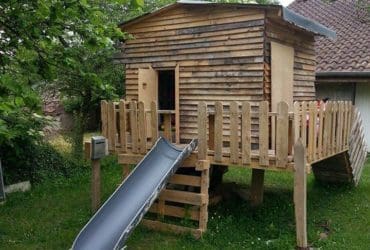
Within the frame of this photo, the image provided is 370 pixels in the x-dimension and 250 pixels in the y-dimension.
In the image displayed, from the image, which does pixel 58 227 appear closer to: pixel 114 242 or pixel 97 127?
pixel 114 242

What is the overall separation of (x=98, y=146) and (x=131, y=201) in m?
1.46

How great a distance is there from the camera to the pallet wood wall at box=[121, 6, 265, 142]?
24.5 ft

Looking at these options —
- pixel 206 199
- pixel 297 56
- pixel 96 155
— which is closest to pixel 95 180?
pixel 96 155

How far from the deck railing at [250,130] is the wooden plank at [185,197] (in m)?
0.60

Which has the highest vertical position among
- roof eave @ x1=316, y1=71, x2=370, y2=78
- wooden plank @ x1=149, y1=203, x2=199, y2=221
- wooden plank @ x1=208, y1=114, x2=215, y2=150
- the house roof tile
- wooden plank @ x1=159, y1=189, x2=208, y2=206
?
the house roof tile

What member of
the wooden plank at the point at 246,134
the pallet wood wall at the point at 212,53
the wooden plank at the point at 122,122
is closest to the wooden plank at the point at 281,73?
the pallet wood wall at the point at 212,53

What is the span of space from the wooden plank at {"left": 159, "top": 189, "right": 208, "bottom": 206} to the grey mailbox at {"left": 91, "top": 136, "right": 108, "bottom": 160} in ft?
4.07

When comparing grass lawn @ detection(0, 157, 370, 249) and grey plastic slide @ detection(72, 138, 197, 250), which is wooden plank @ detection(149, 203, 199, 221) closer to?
grass lawn @ detection(0, 157, 370, 249)

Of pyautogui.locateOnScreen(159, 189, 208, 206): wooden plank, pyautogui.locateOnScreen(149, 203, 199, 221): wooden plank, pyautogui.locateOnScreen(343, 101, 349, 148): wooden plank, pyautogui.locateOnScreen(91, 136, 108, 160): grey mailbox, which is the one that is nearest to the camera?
pyautogui.locateOnScreen(159, 189, 208, 206): wooden plank

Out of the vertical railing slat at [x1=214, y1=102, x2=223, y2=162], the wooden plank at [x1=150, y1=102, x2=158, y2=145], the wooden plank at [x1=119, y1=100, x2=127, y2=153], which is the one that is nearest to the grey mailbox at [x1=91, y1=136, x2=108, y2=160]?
the wooden plank at [x1=119, y1=100, x2=127, y2=153]

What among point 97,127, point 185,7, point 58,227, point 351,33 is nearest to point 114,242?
point 58,227

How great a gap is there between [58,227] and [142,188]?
207cm

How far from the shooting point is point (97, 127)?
1984 cm

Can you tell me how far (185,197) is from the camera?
679 centimetres
